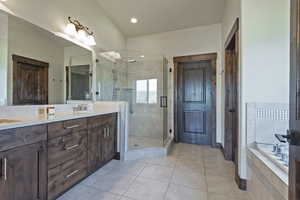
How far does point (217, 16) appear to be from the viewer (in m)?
3.27

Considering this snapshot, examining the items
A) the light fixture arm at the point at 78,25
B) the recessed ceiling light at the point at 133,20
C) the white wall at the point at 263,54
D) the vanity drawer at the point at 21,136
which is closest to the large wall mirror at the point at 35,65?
the light fixture arm at the point at 78,25

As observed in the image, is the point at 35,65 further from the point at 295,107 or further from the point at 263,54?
the point at 263,54

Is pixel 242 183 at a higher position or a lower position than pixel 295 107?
lower

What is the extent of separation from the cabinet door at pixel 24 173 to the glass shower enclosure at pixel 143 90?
2.28 metres

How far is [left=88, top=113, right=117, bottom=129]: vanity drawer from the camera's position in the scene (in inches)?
82.7

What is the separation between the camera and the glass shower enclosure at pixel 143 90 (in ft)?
12.2

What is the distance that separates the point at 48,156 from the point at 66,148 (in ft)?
0.74

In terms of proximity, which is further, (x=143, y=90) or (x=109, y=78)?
(x=143, y=90)

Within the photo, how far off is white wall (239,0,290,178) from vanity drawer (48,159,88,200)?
1910 millimetres

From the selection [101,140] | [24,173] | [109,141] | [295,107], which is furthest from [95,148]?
[295,107]

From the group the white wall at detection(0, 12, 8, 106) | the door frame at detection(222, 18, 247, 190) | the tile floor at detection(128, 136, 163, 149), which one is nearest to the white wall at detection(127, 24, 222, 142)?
the tile floor at detection(128, 136, 163, 149)

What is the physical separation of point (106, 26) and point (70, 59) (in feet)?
4.31

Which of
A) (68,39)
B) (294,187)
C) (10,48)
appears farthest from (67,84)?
(294,187)

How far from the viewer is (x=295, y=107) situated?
78 centimetres
